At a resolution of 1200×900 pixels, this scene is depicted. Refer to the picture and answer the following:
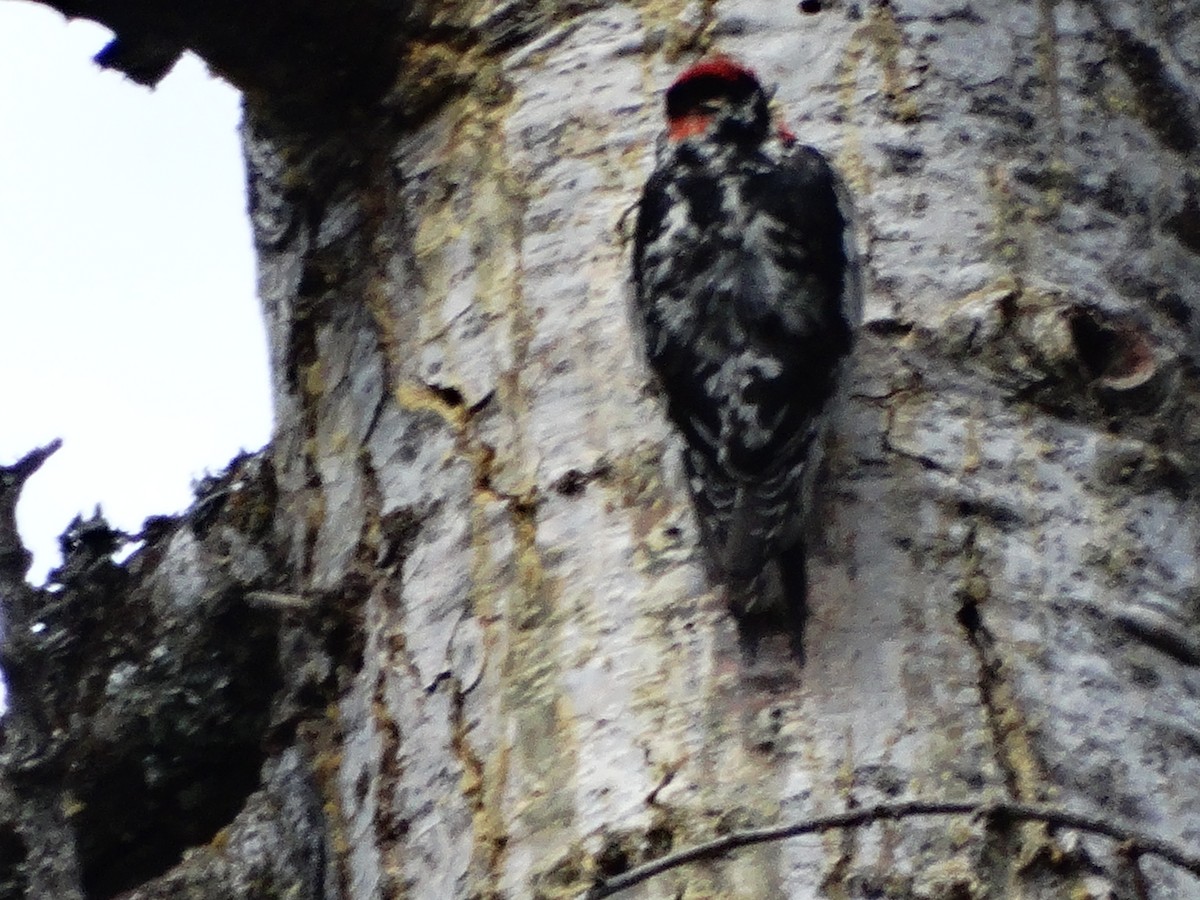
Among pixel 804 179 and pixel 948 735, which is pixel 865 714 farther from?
pixel 804 179

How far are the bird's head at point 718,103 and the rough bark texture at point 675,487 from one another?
44mm

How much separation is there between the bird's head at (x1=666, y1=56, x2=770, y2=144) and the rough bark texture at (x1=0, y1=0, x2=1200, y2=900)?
0.15 ft

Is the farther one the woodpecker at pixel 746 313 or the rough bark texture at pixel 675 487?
the woodpecker at pixel 746 313

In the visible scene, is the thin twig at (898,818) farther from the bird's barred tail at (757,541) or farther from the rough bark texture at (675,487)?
the bird's barred tail at (757,541)

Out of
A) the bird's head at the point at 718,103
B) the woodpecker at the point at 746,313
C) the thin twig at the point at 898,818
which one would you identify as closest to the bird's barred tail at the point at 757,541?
the woodpecker at the point at 746,313

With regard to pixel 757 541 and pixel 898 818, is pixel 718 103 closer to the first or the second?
pixel 757 541

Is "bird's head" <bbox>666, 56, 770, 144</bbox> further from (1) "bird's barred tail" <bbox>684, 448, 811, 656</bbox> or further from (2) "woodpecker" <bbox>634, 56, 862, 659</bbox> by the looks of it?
(1) "bird's barred tail" <bbox>684, 448, 811, 656</bbox>

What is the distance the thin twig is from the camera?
6.79 feet

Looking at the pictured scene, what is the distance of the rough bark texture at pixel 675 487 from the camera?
231cm

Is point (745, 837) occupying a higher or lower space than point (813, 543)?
lower

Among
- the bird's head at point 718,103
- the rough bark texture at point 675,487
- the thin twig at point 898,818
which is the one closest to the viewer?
the thin twig at point 898,818

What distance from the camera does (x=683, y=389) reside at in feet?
8.54

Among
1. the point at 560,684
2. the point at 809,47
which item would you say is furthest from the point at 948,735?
the point at 809,47

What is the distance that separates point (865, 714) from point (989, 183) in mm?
819
